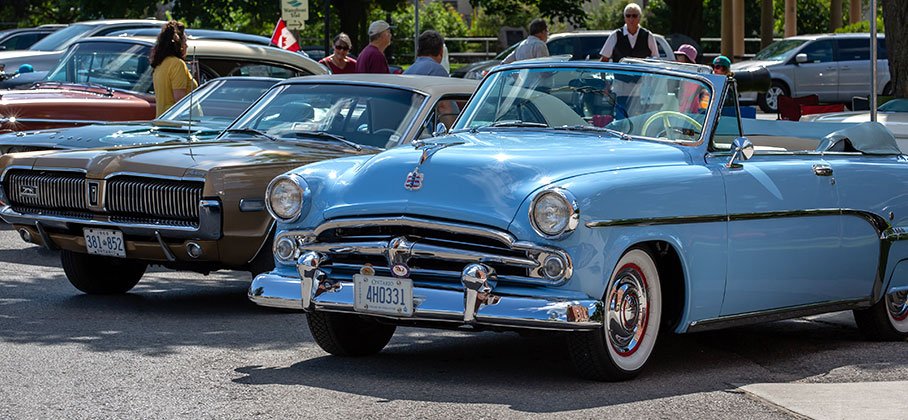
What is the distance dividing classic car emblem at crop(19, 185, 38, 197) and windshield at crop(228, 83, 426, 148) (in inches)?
53.6

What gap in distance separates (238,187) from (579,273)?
9.68ft

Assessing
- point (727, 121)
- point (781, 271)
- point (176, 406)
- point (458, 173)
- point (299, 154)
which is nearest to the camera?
point (176, 406)

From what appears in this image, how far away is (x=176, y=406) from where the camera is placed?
21.0 feet

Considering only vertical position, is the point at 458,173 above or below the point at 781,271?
above

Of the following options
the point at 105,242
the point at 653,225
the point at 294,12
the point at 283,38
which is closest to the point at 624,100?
the point at 653,225

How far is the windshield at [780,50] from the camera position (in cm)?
3323

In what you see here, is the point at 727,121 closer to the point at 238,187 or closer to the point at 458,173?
the point at 458,173

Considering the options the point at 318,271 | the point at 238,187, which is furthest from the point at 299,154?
the point at 318,271

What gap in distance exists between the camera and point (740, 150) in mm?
7633

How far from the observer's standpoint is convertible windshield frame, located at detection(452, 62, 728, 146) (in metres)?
7.84

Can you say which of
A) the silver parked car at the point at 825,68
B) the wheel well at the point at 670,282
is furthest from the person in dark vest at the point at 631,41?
the silver parked car at the point at 825,68

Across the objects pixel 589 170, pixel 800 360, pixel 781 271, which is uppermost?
pixel 589 170

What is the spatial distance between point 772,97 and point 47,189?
2546 cm

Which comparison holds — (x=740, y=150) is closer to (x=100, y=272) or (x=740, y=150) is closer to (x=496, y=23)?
(x=100, y=272)
